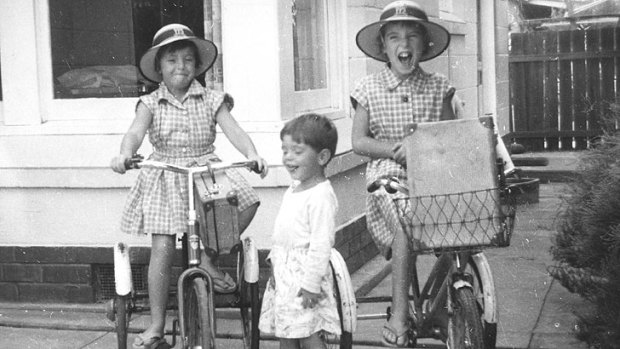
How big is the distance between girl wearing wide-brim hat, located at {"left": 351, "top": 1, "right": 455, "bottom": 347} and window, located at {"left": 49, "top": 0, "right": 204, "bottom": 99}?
79.2 inches

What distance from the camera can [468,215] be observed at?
4.26m

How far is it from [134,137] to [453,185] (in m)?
1.68

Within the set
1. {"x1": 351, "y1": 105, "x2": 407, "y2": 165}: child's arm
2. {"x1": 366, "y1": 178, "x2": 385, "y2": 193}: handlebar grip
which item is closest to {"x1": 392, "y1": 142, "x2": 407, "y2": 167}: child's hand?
{"x1": 351, "y1": 105, "x2": 407, "y2": 165}: child's arm

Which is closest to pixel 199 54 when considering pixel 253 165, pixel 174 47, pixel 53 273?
pixel 174 47

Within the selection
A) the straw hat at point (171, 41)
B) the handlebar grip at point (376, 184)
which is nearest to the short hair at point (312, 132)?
the handlebar grip at point (376, 184)

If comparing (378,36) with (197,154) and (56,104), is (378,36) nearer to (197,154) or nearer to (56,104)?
(197,154)

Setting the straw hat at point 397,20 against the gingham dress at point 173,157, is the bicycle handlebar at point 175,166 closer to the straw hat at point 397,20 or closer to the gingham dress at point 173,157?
the gingham dress at point 173,157

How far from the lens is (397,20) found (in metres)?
4.86

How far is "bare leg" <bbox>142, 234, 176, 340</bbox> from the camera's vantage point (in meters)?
4.98

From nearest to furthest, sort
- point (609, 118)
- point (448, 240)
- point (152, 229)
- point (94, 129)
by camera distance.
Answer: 1. point (448, 240)
2. point (152, 229)
3. point (609, 118)
4. point (94, 129)

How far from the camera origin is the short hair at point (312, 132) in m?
4.31

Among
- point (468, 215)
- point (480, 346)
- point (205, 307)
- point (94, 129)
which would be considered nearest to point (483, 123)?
point (468, 215)

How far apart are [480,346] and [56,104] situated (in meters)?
3.56

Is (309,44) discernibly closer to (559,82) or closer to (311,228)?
(311,228)
